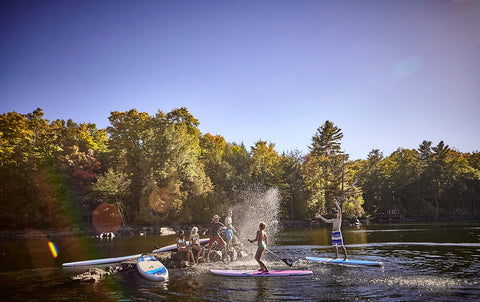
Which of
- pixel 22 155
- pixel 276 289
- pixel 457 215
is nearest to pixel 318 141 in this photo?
pixel 457 215

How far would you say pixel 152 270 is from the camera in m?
13.0

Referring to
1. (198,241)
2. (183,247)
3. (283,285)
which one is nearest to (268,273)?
(283,285)

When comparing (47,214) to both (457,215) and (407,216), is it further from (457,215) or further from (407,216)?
(457,215)

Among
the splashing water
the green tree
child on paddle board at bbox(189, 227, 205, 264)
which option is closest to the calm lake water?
child on paddle board at bbox(189, 227, 205, 264)

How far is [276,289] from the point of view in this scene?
410 inches

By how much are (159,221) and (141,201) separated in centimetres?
410

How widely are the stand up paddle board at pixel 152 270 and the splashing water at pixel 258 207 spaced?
98.1 feet

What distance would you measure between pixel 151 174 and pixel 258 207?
1864 cm

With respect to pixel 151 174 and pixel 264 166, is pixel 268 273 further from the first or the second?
pixel 264 166

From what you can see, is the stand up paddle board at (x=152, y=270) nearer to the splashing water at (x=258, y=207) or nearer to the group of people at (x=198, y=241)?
the group of people at (x=198, y=241)

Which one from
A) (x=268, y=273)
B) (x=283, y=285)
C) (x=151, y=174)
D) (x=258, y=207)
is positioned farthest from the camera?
(x=258, y=207)

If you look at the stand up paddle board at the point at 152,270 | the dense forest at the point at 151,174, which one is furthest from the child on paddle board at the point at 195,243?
the dense forest at the point at 151,174

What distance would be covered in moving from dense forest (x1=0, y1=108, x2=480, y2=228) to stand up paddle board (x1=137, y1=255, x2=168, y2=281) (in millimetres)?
31456

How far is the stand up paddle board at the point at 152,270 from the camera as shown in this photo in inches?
489
